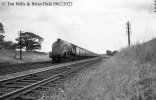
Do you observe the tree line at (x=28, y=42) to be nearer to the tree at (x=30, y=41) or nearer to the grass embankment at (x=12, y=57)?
the tree at (x=30, y=41)

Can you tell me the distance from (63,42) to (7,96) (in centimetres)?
2164

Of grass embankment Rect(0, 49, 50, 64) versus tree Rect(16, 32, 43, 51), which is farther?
tree Rect(16, 32, 43, 51)

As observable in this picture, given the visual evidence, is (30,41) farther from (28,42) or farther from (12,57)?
(12,57)

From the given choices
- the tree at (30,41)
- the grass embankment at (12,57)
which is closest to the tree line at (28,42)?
the tree at (30,41)

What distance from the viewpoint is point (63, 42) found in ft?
90.2

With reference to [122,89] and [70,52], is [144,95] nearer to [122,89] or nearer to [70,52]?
[122,89]

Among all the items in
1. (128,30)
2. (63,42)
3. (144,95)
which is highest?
(128,30)

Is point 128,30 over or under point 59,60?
over

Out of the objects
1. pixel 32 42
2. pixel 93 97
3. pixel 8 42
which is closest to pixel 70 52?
pixel 93 97

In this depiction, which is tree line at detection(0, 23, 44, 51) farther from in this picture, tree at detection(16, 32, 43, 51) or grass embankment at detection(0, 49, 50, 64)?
grass embankment at detection(0, 49, 50, 64)

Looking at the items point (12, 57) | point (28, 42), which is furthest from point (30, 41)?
point (12, 57)

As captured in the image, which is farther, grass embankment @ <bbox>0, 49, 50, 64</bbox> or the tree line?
the tree line

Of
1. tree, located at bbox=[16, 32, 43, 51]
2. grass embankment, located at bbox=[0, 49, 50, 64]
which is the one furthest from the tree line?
grass embankment, located at bbox=[0, 49, 50, 64]

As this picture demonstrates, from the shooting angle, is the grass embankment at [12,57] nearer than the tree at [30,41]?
Yes
